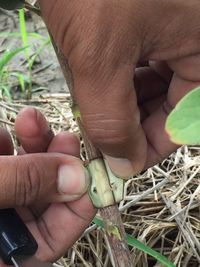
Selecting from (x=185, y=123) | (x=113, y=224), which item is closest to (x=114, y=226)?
(x=113, y=224)

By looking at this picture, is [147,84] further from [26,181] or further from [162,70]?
[26,181]

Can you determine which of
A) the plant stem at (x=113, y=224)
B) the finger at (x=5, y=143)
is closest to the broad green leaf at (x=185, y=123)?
the plant stem at (x=113, y=224)

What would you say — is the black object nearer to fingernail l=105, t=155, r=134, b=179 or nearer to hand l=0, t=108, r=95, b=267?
hand l=0, t=108, r=95, b=267

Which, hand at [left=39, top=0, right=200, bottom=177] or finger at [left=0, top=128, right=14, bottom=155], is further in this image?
finger at [left=0, top=128, right=14, bottom=155]

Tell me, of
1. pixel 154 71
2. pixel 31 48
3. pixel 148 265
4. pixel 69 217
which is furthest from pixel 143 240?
pixel 31 48

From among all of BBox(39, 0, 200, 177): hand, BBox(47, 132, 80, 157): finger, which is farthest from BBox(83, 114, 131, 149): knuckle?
BBox(47, 132, 80, 157): finger

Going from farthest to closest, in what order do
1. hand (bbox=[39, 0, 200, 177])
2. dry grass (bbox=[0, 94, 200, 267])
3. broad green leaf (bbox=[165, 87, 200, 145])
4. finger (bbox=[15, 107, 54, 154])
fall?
dry grass (bbox=[0, 94, 200, 267]), finger (bbox=[15, 107, 54, 154]), hand (bbox=[39, 0, 200, 177]), broad green leaf (bbox=[165, 87, 200, 145])

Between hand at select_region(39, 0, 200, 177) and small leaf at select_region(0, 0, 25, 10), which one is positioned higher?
small leaf at select_region(0, 0, 25, 10)
